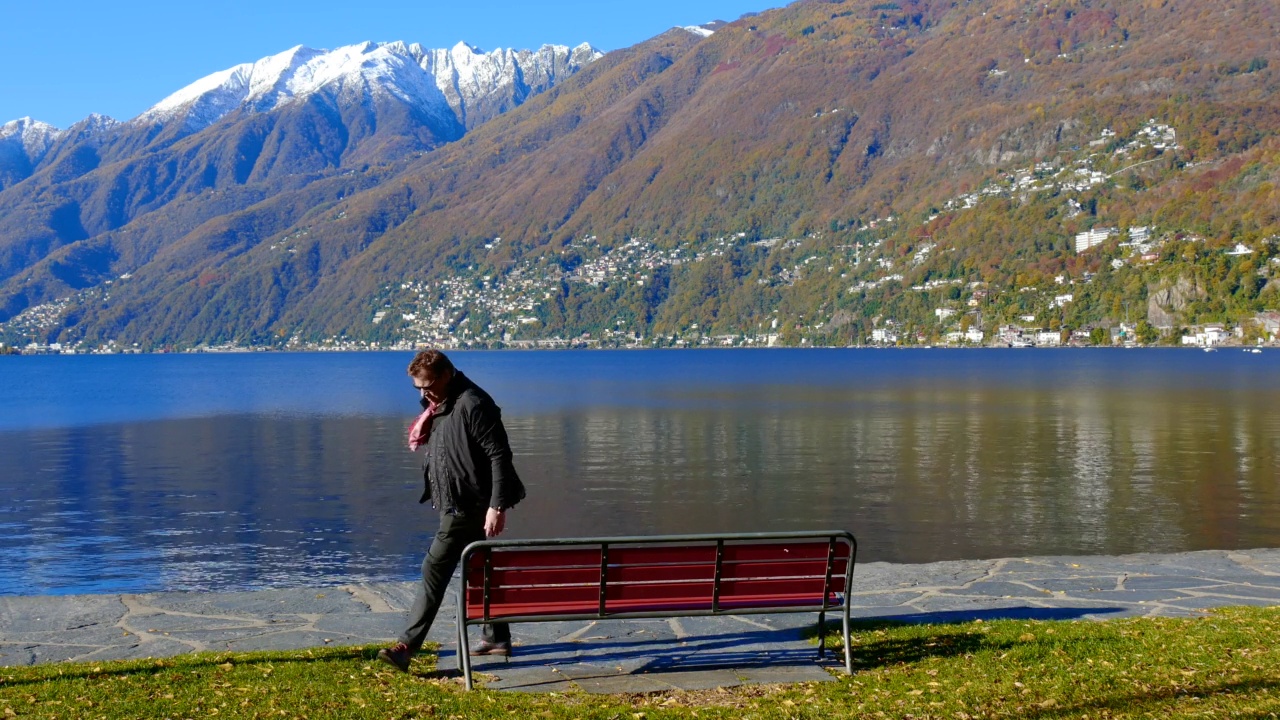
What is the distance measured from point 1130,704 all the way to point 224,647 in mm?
6129

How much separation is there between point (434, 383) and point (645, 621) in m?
2.93

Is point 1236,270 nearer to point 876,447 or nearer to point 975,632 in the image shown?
point 876,447

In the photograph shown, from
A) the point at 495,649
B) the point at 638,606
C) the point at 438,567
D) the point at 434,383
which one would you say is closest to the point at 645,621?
the point at 495,649

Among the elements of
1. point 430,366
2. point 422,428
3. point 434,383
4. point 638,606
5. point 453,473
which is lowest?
point 638,606

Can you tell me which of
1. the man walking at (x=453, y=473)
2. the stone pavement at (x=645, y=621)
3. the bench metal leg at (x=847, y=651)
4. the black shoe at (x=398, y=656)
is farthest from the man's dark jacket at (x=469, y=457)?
the bench metal leg at (x=847, y=651)

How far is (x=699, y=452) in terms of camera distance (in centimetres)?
3431

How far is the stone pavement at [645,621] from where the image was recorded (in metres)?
7.91

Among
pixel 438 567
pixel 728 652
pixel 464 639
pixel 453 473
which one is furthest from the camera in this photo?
pixel 728 652

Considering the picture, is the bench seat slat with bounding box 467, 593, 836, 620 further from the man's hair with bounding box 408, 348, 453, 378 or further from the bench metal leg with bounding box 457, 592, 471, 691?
the man's hair with bounding box 408, 348, 453, 378

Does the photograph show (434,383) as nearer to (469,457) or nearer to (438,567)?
(469,457)

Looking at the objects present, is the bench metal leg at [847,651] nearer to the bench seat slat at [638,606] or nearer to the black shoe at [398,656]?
the bench seat slat at [638,606]

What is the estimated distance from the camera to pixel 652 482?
27.6 m

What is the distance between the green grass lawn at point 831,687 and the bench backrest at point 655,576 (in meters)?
0.58

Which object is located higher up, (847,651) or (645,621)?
(847,651)
